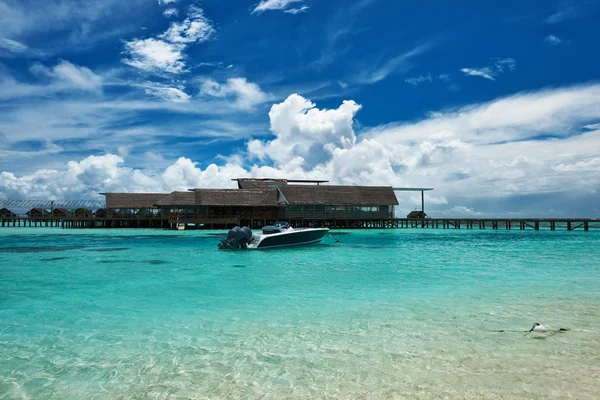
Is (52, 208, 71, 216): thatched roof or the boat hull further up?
(52, 208, 71, 216): thatched roof

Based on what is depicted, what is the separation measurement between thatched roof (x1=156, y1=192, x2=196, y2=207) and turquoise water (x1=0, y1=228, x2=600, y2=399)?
35295 millimetres

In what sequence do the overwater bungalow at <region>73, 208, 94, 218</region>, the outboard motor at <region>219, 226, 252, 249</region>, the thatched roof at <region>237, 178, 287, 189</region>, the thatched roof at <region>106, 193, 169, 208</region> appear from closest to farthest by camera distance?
the outboard motor at <region>219, 226, 252, 249</region> < the thatched roof at <region>106, 193, 169, 208</region> < the overwater bungalow at <region>73, 208, 94, 218</region> < the thatched roof at <region>237, 178, 287, 189</region>

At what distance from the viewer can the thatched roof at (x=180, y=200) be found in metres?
48.4

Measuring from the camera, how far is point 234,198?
48125 mm

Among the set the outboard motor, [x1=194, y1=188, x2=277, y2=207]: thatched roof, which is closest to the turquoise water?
the outboard motor

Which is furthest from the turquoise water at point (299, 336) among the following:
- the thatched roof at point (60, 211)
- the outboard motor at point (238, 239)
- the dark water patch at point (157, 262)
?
the thatched roof at point (60, 211)

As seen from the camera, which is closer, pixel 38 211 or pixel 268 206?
pixel 268 206

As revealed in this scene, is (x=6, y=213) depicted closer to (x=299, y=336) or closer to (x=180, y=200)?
(x=180, y=200)

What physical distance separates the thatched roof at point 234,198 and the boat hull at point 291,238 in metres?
22.0

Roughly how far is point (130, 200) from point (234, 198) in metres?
15.1

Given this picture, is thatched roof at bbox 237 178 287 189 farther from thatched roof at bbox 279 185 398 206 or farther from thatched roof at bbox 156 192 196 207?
thatched roof at bbox 156 192 196 207

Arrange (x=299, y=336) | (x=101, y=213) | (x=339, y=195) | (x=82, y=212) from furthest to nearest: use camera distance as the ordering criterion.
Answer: (x=82, y=212), (x=101, y=213), (x=339, y=195), (x=299, y=336)

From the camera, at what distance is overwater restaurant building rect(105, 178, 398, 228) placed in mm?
48000

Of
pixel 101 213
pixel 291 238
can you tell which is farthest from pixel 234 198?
pixel 291 238
